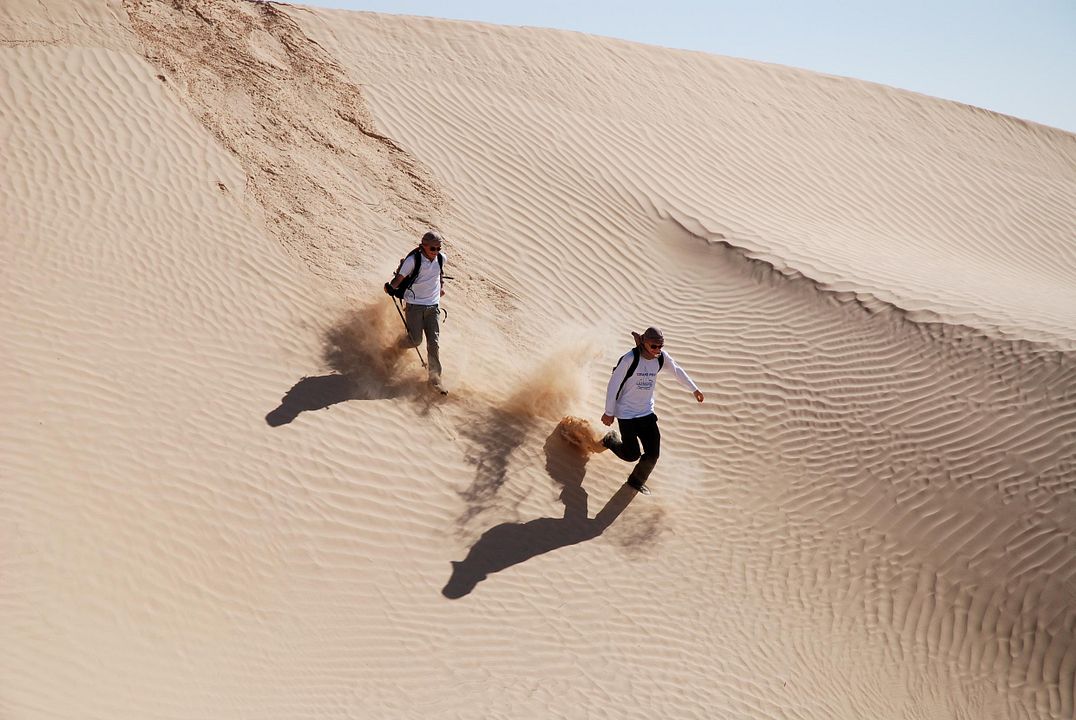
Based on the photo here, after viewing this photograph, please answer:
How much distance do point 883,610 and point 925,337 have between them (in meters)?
3.36

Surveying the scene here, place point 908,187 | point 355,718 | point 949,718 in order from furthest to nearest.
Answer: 1. point 908,187
2. point 949,718
3. point 355,718

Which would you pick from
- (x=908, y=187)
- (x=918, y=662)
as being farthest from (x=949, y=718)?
(x=908, y=187)

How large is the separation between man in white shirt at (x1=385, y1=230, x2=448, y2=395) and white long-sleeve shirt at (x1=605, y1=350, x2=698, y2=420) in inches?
74.7

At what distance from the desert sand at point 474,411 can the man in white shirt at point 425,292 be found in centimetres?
37

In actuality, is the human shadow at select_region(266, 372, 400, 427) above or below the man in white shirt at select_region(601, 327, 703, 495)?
below

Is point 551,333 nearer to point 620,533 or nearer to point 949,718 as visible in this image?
point 620,533

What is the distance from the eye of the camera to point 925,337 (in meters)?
8.98

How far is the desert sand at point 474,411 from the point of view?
598cm

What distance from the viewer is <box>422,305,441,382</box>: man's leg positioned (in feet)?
26.6

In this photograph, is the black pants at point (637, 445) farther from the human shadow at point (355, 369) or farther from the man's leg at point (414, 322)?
the man's leg at point (414, 322)

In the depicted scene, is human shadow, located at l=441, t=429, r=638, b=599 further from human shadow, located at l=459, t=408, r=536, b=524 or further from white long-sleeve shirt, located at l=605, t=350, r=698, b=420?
white long-sleeve shirt, located at l=605, t=350, r=698, b=420

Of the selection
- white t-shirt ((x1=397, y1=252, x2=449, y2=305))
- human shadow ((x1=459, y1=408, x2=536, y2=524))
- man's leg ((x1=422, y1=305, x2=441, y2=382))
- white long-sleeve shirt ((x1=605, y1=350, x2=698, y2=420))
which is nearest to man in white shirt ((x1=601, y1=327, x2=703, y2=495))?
white long-sleeve shirt ((x1=605, y1=350, x2=698, y2=420))

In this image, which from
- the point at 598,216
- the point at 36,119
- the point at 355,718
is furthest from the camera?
the point at 598,216

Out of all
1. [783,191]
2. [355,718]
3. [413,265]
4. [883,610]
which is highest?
[783,191]
